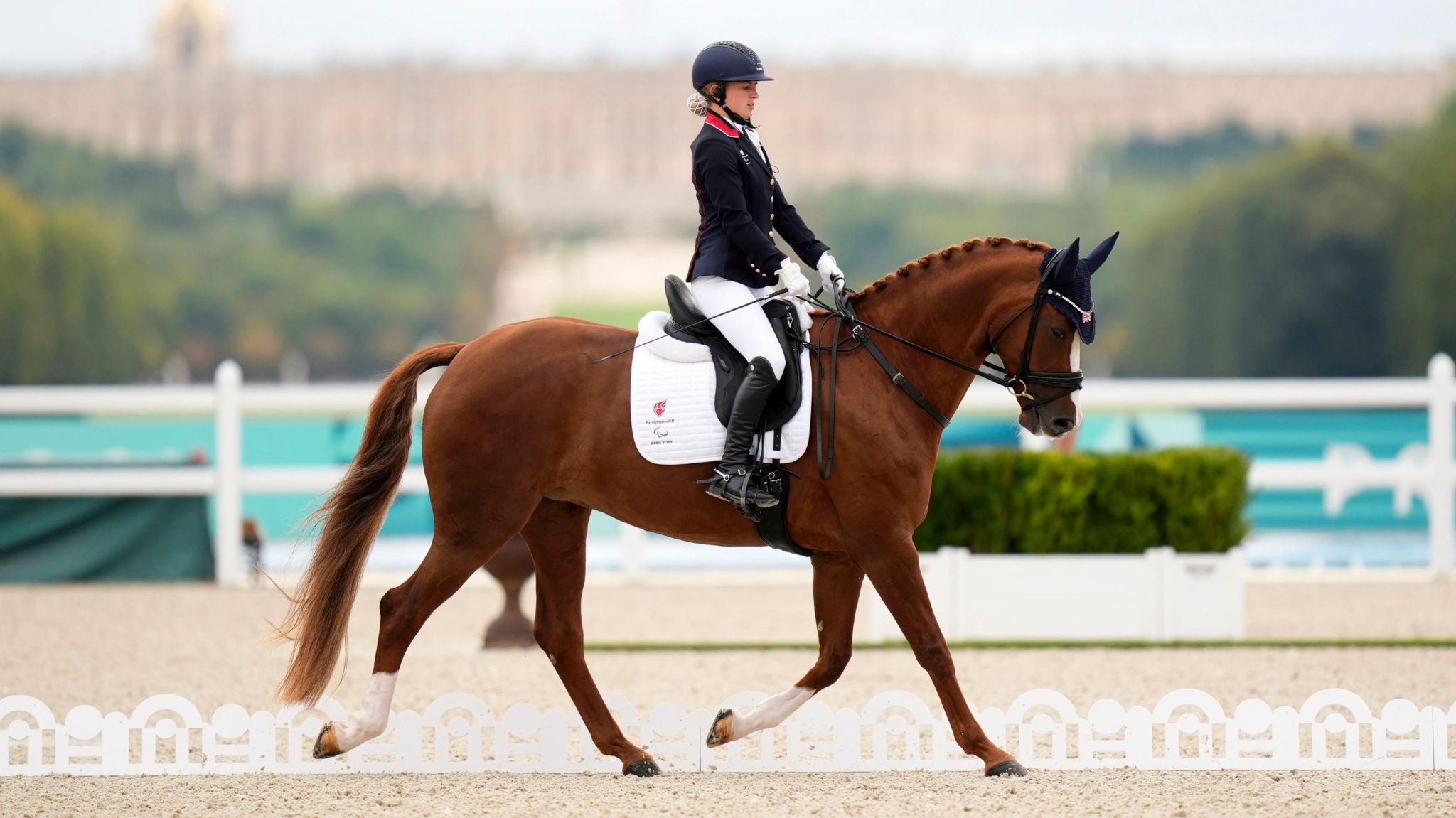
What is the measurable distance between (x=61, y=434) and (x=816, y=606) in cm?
980

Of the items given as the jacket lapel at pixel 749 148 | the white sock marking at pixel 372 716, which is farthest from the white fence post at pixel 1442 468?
the white sock marking at pixel 372 716

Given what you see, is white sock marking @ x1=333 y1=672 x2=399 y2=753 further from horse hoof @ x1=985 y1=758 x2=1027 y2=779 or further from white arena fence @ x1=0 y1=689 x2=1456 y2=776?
horse hoof @ x1=985 y1=758 x2=1027 y2=779

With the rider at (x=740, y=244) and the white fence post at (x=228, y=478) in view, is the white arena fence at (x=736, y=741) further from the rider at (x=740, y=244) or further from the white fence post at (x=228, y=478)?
the white fence post at (x=228, y=478)

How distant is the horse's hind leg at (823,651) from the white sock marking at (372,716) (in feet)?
3.21

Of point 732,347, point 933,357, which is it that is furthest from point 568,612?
point 933,357

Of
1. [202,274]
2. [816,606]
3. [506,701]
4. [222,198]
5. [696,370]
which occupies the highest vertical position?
[222,198]

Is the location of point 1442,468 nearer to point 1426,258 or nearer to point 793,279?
point 793,279

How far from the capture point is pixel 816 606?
5562 millimetres

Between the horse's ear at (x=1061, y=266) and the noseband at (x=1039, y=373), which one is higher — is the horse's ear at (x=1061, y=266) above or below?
above

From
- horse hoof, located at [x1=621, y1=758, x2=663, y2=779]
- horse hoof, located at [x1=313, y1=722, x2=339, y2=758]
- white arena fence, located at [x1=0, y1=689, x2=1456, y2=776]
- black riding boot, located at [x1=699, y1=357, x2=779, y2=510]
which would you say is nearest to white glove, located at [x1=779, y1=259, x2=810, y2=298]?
black riding boot, located at [x1=699, y1=357, x2=779, y2=510]

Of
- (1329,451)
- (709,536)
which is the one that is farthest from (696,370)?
(1329,451)

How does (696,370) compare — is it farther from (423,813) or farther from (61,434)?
(61,434)

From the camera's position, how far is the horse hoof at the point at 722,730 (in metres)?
5.45

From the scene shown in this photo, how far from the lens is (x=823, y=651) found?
17.9 feet
